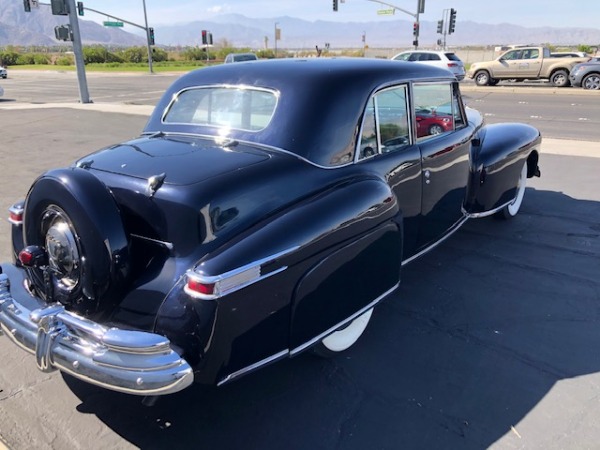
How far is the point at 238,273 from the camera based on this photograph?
211 centimetres

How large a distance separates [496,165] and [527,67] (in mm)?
19676

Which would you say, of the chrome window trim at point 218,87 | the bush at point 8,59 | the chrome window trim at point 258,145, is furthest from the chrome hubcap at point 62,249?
the bush at point 8,59

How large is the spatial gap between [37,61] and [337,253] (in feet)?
228

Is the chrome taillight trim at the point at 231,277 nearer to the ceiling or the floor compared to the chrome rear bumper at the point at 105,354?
nearer to the ceiling

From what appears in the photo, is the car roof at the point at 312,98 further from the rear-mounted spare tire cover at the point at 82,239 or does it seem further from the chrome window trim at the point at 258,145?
the rear-mounted spare tire cover at the point at 82,239

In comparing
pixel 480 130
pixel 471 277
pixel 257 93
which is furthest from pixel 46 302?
pixel 480 130

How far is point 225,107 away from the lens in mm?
3260

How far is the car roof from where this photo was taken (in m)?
2.86

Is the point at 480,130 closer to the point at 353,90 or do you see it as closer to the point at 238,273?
the point at 353,90

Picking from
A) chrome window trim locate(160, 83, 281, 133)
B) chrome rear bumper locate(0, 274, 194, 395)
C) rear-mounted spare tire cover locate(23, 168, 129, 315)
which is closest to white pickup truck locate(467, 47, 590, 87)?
chrome window trim locate(160, 83, 281, 133)

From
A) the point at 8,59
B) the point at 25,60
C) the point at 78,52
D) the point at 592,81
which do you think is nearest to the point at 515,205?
the point at 592,81

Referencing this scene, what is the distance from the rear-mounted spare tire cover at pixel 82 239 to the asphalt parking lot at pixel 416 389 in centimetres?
64

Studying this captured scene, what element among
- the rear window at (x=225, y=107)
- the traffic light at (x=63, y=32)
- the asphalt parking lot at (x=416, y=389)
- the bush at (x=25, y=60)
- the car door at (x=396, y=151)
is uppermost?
the traffic light at (x=63, y=32)

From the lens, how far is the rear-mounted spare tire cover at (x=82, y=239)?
225 cm
